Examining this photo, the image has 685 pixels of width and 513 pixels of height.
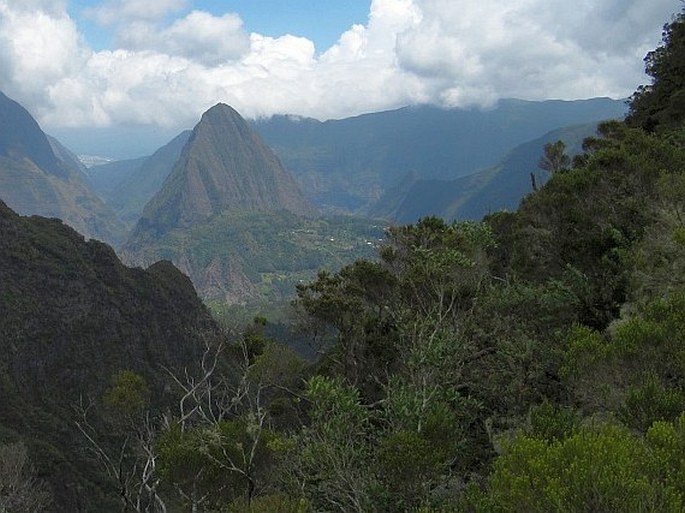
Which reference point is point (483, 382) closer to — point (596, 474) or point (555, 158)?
point (596, 474)

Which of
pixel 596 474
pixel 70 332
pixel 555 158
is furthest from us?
pixel 70 332

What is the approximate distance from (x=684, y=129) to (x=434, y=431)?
26397mm

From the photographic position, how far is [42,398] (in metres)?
77.9

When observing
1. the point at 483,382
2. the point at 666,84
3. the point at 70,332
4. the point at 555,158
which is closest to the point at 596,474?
the point at 483,382

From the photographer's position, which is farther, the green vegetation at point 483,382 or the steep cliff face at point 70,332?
the steep cliff face at point 70,332

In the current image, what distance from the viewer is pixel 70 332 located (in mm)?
92625

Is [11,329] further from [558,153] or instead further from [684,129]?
[684,129]

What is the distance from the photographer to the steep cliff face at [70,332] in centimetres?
6638

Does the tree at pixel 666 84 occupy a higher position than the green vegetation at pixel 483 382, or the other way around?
the tree at pixel 666 84

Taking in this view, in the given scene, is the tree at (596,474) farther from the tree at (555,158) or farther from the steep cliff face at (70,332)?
the steep cliff face at (70,332)

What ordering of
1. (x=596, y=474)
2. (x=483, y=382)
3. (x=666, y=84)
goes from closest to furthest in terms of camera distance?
(x=596, y=474) → (x=483, y=382) → (x=666, y=84)

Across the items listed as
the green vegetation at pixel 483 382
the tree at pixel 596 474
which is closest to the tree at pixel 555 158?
the green vegetation at pixel 483 382

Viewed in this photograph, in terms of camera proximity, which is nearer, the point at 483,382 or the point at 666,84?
the point at 483,382

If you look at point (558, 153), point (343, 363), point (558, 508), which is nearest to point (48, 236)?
point (558, 153)
